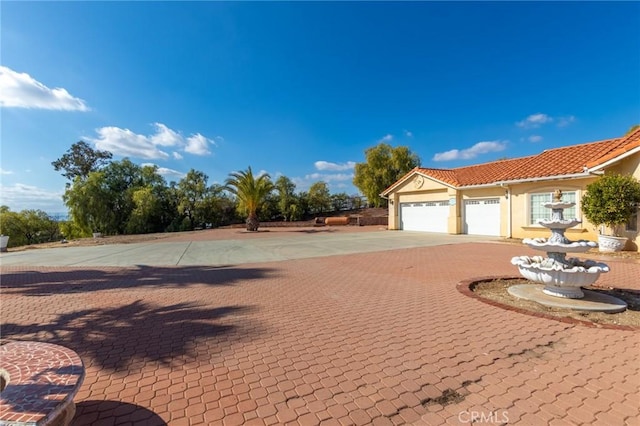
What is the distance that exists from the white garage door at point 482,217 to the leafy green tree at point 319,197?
19.0 m

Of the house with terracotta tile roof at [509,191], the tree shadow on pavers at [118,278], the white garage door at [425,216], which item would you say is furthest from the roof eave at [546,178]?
the tree shadow on pavers at [118,278]

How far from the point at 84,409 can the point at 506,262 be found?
11.1 m

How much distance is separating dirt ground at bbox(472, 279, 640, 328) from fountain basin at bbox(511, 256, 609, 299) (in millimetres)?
511

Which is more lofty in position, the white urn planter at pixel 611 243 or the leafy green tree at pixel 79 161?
the leafy green tree at pixel 79 161

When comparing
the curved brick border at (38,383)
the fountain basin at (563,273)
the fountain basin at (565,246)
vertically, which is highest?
the fountain basin at (565,246)

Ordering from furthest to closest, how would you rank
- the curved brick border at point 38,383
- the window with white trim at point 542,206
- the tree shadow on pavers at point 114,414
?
1. the window with white trim at point 542,206
2. the tree shadow on pavers at point 114,414
3. the curved brick border at point 38,383

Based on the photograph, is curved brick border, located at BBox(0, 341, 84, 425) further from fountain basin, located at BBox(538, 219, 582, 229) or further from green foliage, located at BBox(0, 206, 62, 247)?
green foliage, located at BBox(0, 206, 62, 247)

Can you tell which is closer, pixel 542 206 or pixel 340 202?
pixel 542 206

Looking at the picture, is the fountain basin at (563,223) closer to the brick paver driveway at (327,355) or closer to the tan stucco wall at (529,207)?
the brick paver driveway at (327,355)

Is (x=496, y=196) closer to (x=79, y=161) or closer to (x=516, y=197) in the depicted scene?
(x=516, y=197)

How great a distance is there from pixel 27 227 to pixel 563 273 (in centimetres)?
5221

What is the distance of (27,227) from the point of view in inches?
1502

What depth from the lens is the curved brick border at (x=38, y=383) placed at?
212 cm

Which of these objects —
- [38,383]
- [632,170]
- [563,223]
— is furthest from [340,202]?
[38,383]
